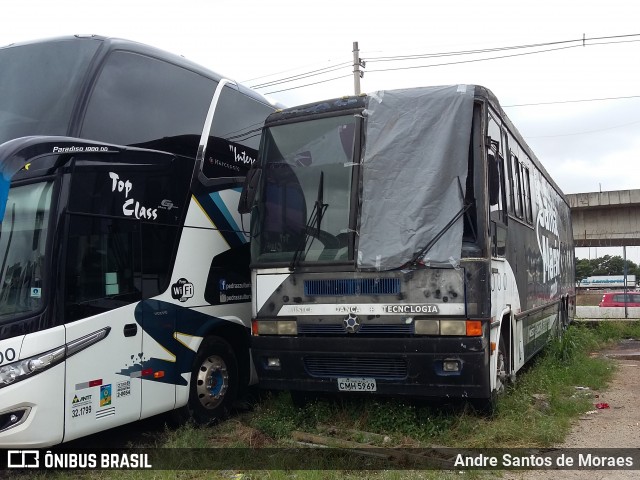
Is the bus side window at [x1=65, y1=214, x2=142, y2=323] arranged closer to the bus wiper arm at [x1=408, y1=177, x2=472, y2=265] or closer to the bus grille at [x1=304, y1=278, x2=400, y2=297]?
the bus grille at [x1=304, y1=278, x2=400, y2=297]

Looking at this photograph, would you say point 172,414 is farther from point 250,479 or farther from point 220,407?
point 250,479

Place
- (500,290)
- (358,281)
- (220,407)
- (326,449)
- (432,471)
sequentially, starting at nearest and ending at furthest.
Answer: (432,471) < (326,449) < (358,281) < (500,290) < (220,407)

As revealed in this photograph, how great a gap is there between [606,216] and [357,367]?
28.1 metres

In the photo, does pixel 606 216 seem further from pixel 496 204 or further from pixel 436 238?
pixel 436 238

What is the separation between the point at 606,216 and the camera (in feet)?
102

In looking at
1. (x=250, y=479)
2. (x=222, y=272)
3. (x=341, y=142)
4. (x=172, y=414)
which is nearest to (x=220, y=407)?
(x=172, y=414)

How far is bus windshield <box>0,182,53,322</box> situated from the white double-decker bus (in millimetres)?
11

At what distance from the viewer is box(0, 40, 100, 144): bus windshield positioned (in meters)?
6.10

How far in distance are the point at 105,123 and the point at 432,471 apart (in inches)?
176

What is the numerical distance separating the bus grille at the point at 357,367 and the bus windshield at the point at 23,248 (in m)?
2.78

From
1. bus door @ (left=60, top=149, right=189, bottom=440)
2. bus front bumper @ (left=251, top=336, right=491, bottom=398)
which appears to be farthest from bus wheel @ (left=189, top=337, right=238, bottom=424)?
bus front bumper @ (left=251, top=336, right=491, bottom=398)

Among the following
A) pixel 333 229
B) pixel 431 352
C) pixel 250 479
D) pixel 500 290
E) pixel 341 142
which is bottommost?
pixel 250 479

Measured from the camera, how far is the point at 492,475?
543 centimetres

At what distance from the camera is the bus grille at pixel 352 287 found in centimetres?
636
